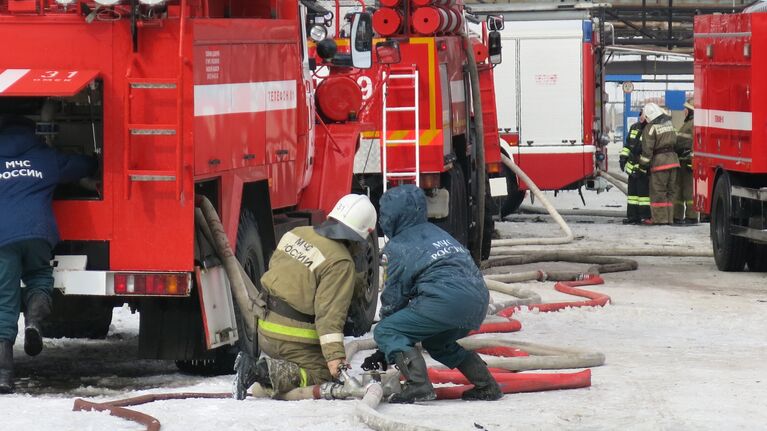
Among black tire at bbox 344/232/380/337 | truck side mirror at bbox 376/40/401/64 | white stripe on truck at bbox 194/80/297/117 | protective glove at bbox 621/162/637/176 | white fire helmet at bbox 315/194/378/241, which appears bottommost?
protective glove at bbox 621/162/637/176

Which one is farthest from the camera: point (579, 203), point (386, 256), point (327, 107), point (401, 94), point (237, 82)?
point (579, 203)

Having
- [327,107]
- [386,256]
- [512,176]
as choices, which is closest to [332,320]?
[386,256]

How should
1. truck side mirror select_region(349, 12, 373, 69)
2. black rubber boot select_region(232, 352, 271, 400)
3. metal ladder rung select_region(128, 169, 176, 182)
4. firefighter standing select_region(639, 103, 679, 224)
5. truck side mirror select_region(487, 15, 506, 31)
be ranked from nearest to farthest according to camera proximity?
black rubber boot select_region(232, 352, 271, 400)
metal ladder rung select_region(128, 169, 176, 182)
truck side mirror select_region(349, 12, 373, 69)
truck side mirror select_region(487, 15, 506, 31)
firefighter standing select_region(639, 103, 679, 224)

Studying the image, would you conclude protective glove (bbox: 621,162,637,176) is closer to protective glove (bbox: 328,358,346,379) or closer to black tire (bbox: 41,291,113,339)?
black tire (bbox: 41,291,113,339)

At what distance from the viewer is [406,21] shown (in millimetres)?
14883

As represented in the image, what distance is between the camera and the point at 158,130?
28.0ft

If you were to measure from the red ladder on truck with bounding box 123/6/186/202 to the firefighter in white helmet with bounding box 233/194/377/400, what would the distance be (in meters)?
0.72

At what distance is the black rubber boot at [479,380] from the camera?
853 cm

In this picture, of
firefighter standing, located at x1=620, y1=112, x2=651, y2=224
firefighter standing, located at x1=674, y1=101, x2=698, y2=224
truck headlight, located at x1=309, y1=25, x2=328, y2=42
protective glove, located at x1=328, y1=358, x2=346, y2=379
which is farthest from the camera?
firefighter standing, located at x1=674, y1=101, x2=698, y2=224

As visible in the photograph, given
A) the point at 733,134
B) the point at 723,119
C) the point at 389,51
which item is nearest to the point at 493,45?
the point at 723,119

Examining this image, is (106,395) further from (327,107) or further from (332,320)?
(327,107)

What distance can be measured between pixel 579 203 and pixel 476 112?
458 inches

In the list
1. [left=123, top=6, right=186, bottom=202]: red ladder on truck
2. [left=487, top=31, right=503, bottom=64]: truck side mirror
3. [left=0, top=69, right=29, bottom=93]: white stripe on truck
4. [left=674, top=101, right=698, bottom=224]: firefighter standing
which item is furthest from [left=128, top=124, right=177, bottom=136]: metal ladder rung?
[left=674, top=101, right=698, bottom=224]: firefighter standing

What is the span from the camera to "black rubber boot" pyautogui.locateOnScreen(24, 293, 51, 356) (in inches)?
344
